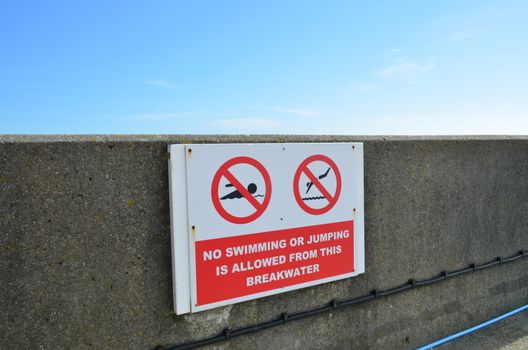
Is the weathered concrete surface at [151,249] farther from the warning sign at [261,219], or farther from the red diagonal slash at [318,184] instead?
the red diagonal slash at [318,184]

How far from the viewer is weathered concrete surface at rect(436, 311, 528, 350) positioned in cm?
382

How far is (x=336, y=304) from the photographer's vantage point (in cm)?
320

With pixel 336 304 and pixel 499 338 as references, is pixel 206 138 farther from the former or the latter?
pixel 499 338

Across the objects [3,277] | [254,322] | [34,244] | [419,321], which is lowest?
[419,321]

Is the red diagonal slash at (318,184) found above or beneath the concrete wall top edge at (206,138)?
beneath

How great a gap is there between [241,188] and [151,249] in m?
0.61

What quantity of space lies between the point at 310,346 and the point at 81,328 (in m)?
1.53

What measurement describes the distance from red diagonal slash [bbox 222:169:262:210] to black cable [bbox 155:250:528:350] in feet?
2.54

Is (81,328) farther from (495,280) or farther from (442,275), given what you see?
(495,280)

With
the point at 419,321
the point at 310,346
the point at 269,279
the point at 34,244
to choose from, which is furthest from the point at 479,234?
the point at 34,244

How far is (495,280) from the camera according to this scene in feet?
14.3

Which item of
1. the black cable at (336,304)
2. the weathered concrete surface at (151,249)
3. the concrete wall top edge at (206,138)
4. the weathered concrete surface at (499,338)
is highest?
the concrete wall top edge at (206,138)

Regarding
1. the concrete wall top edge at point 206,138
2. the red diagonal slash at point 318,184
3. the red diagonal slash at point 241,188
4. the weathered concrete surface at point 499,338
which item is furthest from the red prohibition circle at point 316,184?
the weathered concrete surface at point 499,338

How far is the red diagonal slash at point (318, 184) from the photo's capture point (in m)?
2.94
